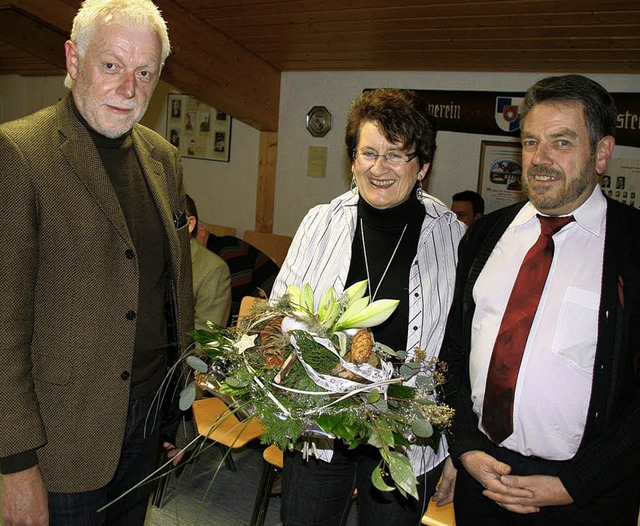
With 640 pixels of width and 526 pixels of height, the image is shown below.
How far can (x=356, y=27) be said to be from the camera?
5.33 meters

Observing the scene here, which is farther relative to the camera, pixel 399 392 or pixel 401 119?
pixel 401 119

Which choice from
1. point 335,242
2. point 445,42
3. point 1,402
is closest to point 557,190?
point 335,242

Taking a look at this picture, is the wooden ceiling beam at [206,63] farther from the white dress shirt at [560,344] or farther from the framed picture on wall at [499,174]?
the white dress shirt at [560,344]

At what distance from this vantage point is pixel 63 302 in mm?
1607

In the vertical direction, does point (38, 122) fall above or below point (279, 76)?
below

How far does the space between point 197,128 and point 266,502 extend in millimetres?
6312

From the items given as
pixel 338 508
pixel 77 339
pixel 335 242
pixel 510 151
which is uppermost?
pixel 510 151

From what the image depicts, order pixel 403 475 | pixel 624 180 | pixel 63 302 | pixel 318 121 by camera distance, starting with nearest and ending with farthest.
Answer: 1. pixel 403 475
2. pixel 63 302
3. pixel 624 180
4. pixel 318 121

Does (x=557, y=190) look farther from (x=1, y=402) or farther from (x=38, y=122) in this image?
(x=1, y=402)

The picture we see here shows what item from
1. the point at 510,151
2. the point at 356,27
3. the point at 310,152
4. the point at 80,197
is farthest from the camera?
the point at 310,152

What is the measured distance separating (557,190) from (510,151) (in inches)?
170

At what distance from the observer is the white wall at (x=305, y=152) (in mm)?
6074

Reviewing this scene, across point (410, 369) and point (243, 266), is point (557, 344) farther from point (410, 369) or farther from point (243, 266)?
point (243, 266)

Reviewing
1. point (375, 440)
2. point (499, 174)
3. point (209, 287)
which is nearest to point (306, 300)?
point (375, 440)
